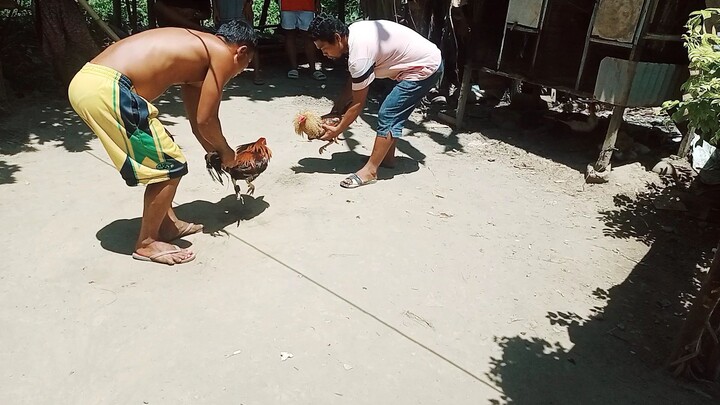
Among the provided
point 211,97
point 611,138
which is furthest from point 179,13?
point 611,138

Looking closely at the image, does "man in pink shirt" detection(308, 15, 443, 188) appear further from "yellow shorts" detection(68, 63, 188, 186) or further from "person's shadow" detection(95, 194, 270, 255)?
"yellow shorts" detection(68, 63, 188, 186)

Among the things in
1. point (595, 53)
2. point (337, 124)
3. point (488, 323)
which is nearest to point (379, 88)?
point (595, 53)

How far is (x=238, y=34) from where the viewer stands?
3.55 metres

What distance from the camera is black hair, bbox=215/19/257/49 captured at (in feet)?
11.6

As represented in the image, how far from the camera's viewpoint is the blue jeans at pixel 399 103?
501cm

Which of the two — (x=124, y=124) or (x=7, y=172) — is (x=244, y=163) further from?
(x=7, y=172)

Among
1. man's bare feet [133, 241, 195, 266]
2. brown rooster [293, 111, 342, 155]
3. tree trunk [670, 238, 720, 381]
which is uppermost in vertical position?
brown rooster [293, 111, 342, 155]

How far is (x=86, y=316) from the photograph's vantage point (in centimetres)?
318

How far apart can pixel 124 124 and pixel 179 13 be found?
4822mm

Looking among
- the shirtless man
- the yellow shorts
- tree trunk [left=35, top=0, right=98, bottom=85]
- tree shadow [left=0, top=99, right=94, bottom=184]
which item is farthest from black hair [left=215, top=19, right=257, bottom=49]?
tree trunk [left=35, top=0, right=98, bottom=85]

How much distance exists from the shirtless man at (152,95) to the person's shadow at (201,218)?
0.28m

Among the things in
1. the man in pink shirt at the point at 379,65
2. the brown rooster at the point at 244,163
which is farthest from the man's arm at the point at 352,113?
the brown rooster at the point at 244,163

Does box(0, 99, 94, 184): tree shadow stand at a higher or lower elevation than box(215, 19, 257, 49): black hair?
lower

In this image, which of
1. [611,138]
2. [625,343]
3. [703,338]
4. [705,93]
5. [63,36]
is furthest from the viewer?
[63,36]
